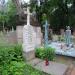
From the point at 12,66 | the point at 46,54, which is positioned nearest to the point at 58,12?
the point at 46,54

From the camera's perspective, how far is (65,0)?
2545 centimetres

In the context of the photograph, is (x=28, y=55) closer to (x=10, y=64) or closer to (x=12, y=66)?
(x=10, y=64)

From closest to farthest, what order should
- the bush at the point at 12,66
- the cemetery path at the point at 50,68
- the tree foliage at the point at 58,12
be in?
the bush at the point at 12,66, the cemetery path at the point at 50,68, the tree foliage at the point at 58,12

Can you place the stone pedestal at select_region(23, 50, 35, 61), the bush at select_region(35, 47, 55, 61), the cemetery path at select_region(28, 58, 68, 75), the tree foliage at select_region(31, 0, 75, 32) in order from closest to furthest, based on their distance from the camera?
the cemetery path at select_region(28, 58, 68, 75) < the stone pedestal at select_region(23, 50, 35, 61) < the bush at select_region(35, 47, 55, 61) < the tree foliage at select_region(31, 0, 75, 32)

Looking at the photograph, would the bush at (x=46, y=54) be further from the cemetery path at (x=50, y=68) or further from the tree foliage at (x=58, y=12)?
the tree foliage at (x=58, y=12)

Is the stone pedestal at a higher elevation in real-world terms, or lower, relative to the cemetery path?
higher

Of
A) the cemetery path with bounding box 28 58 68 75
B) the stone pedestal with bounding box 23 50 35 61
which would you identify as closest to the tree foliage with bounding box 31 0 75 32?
the stone pedestal with bounding box 23 50 35 61

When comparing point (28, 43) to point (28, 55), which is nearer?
point (28, 55)

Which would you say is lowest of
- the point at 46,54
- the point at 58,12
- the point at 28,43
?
the point at 46,54

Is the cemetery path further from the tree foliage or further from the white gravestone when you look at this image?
the tree foliage

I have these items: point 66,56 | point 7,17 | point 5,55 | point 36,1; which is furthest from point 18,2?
point 7,17

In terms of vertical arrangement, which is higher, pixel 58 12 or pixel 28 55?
pixel 58 12

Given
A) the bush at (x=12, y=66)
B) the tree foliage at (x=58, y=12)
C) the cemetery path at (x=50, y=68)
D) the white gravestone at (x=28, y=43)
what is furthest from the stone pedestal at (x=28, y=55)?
the tree foliage at (x=58, y=12)

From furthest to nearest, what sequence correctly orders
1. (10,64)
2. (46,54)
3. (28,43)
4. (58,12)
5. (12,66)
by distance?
(58,12), (46,54), (28,43), (10,64), (12,66)
